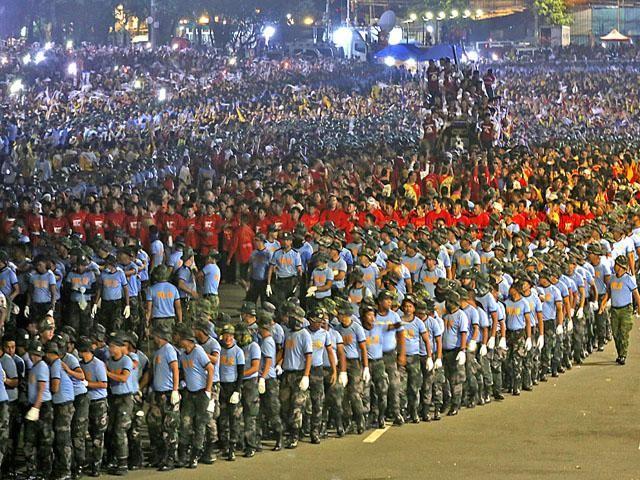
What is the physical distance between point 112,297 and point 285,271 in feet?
9.59

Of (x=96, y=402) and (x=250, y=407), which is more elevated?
(x=96, y=402)

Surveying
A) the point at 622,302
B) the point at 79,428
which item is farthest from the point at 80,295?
the point at 622,302

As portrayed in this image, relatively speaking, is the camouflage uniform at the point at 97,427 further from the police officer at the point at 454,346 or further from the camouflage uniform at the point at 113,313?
the camouflage uniform at the point at 113,313

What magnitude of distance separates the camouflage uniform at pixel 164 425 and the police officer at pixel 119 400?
0.95ft

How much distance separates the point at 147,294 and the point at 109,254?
4.29 ft

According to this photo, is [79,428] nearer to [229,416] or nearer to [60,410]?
[60,410]

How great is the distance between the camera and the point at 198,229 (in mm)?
23188

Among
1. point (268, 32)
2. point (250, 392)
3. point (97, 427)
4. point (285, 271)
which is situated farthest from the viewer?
point (268, 32)

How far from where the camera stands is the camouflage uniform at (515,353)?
18.0 m

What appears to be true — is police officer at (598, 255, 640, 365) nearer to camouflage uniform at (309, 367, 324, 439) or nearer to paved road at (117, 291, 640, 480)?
paved road at (117, 291, 640, 480)

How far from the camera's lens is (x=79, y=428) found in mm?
13984

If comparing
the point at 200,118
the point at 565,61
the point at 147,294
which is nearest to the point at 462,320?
the point at 147,294

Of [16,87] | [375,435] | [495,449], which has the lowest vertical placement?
[495,449]

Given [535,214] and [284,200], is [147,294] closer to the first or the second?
[284,200]
